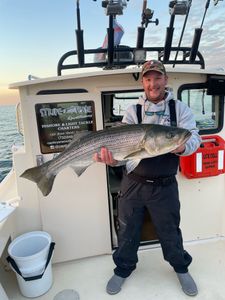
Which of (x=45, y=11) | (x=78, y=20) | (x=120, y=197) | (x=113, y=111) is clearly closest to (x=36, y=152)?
(x=120, y=197)

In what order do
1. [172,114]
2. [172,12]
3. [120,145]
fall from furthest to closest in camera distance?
[172,12], [172,114], [120,145]

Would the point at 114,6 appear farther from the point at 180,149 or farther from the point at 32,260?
the point at 32,260

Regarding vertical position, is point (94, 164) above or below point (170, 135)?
below

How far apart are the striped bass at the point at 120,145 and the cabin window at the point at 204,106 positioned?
3.81 ft

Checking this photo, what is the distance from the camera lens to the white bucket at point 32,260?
2361mm

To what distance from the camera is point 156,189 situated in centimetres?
227

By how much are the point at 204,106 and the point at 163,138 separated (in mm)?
1357

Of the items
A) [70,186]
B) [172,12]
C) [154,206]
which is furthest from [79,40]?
[154,206]

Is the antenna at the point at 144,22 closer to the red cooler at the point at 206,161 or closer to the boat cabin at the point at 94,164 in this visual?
the boat cabin at the point at 94,164

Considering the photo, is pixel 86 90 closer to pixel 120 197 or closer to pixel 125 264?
pixel 120 197

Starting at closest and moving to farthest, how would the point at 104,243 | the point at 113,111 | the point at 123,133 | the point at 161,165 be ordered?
the point at 123,133 → the point at 161,165 → the point at 104,243 → the point at 113,111

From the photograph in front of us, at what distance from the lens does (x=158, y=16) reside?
277cm

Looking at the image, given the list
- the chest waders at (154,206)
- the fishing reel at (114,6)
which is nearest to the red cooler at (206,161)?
the chest waders at (154,206)

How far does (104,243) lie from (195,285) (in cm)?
103
